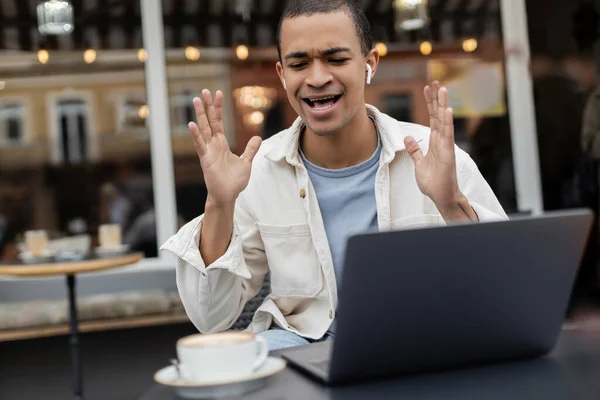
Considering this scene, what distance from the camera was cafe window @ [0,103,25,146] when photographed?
552 cm

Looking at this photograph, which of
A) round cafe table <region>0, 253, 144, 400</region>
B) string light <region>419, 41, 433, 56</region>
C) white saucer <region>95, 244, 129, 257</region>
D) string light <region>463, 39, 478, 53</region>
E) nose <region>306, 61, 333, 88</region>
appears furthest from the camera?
string light <region>419, 41, 433, 56</region>

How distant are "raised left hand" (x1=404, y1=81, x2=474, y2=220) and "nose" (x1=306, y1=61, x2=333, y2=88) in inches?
9.9

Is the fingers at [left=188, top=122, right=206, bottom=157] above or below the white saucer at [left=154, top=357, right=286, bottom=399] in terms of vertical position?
above

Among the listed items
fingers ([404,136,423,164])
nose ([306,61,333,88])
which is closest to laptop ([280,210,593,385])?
fingers ([404,136,423,164])

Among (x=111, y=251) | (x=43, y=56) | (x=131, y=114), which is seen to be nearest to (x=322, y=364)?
(x=111, y=251)

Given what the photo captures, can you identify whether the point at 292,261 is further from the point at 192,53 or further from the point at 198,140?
the point at 192,53

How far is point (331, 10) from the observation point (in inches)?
62.4

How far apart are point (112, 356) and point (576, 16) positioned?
11.8 ft

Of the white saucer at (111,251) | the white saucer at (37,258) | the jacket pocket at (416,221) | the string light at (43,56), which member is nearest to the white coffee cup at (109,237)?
the white saucer at (111,251)

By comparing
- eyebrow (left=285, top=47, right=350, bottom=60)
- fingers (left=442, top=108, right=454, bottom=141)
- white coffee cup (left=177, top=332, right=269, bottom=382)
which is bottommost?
white coffee cup (left=177, top=332, right=269, bottom=382)

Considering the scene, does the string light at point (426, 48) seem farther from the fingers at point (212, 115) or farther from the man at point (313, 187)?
the fingers at point (212, 115)

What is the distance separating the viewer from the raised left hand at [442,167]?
133 centimetres

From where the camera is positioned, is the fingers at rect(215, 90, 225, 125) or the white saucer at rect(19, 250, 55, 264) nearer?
the fingers at rect(215, 90, 225, 125)

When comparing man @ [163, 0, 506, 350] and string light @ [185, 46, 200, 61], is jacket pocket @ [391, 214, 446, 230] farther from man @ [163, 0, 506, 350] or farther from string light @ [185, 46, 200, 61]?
string light @ [185, 46, 200, 61]
